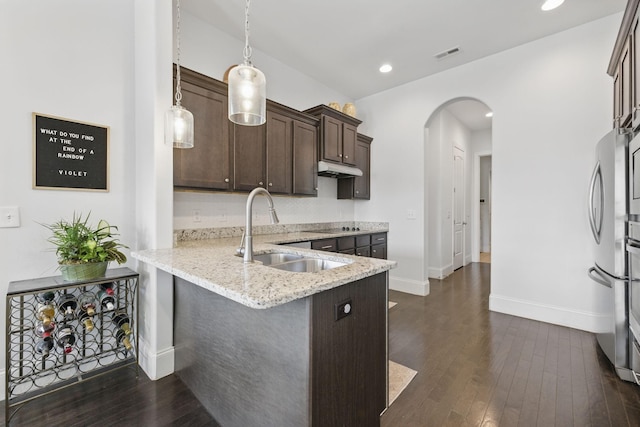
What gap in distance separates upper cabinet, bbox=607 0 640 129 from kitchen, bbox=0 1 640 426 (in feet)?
0.96

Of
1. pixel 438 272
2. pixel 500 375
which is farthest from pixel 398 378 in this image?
pixel 438 272

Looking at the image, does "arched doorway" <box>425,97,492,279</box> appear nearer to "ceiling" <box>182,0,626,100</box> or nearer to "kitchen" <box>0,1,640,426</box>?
"kitchen" <box>0,1,640,426</box>

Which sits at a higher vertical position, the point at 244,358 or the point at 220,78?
the point at 220,78

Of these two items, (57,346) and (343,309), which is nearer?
(343,309)

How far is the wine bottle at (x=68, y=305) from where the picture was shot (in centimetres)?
175

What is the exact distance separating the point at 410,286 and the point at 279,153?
2.67 m

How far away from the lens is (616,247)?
79.6 inches

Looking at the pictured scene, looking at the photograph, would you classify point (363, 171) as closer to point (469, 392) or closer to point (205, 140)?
point (205, 140)

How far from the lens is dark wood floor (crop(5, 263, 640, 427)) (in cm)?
158

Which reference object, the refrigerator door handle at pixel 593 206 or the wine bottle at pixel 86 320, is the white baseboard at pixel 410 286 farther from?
the wine bottle at pixel 86 320

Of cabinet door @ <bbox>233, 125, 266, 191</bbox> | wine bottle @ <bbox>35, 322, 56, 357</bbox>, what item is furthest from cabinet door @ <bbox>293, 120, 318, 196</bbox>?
wine bottle @ <bbox>35, 322, 56, 357</bbox>

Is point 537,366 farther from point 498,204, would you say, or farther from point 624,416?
point 498,204

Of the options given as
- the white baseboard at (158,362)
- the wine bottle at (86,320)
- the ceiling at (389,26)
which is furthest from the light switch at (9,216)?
the ceiling at (389,26)

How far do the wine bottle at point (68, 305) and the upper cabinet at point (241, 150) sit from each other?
1025 mm
